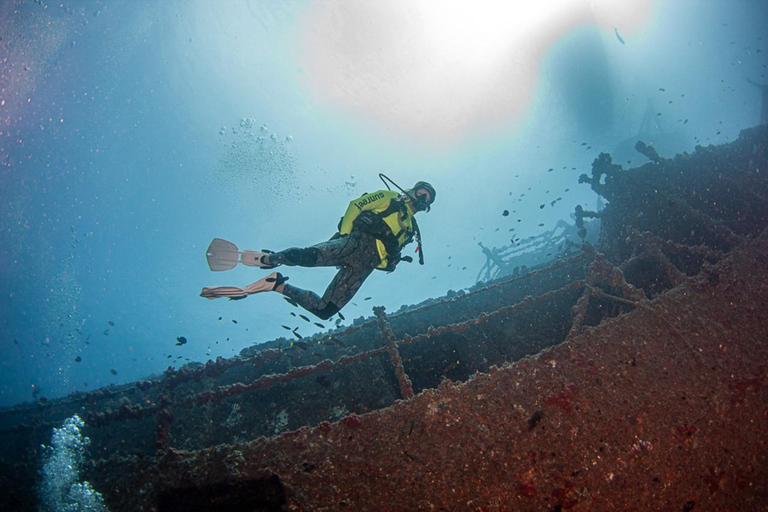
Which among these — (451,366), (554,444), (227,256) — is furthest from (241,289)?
(554,444)

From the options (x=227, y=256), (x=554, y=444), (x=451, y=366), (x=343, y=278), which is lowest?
(x=554, y=444)

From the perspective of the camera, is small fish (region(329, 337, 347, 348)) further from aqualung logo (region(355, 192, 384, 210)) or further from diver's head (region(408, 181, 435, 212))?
diver's head (region(408, 181, 435, 212))

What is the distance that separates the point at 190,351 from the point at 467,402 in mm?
143769

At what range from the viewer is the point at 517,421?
321 centimetres

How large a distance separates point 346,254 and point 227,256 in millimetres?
1959

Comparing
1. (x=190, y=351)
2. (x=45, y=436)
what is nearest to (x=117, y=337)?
(x=190, y=351)

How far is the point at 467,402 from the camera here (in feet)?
10.7

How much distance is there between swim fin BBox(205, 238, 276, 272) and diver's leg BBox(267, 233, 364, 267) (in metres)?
0.20

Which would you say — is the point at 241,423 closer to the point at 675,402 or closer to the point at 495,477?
the point at 495,477

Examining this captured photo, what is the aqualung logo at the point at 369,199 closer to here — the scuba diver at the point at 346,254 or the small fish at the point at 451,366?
the scuba diver at the point at 346,254

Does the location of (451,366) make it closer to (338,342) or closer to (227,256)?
(338,342)

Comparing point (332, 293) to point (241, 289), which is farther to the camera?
point (332, 293)

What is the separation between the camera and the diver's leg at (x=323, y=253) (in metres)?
5.06

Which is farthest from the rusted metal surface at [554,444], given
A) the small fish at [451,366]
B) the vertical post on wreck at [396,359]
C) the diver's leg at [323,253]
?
the diver's leg at [323,253]
